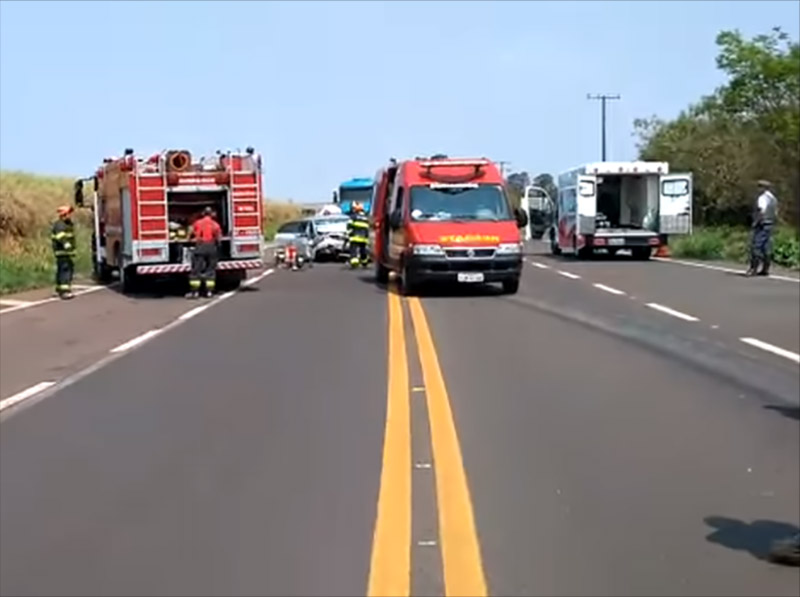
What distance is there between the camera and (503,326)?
1803 centimetres

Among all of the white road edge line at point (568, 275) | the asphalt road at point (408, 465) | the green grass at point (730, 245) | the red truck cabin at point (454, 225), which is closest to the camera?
the asphalt road at point (408, 465)

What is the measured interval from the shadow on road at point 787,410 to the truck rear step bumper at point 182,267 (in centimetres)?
1752

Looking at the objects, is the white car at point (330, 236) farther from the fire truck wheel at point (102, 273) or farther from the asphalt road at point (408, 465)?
the asphalt road at point (408, 465)

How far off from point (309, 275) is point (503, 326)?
16.8m

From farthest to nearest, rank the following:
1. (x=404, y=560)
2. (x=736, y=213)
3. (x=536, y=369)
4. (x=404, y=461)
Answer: (x=736, y=213)
(x=536, y=369)
(x=404, y=461)
(x=404, y=560)

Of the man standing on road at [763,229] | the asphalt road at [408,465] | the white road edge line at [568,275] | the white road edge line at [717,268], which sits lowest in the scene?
the asphalt road at [408,465]

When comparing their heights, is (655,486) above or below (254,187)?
below

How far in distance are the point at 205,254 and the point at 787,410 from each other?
17.0 metres

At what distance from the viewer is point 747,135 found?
54.5 metres

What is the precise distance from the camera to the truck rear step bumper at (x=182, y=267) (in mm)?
26422

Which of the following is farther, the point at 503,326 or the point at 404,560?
the point at 503,326

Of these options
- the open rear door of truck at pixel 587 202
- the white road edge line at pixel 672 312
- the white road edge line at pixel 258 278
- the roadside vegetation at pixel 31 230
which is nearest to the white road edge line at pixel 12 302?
the roadside vegetation at pixel 31 230

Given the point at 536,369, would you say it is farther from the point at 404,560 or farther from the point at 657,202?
the point at 657,202

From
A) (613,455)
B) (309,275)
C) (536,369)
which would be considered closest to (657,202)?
(309,275)
